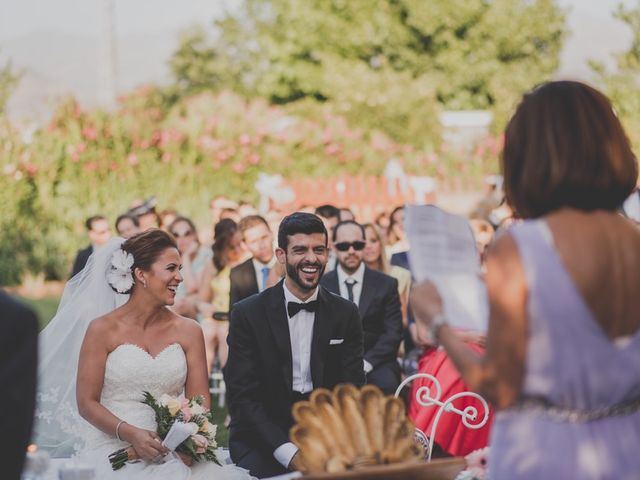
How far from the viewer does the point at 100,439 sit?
5.92 metres

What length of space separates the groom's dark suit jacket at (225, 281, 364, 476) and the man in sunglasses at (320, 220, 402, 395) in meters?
2.42

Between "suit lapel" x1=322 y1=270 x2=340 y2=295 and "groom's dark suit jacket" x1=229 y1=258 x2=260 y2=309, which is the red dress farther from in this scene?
"groom's dark suit jacket" x1=229 y1=258 x2=260 y2=309

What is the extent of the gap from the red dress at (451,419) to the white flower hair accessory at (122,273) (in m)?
1.94

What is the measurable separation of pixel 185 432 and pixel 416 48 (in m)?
28.8

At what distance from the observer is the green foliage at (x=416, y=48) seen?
31875 mm

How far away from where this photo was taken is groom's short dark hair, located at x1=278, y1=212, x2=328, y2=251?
603cm

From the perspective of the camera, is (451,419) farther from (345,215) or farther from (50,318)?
(50,318)

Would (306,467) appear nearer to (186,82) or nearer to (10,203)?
(10,203)

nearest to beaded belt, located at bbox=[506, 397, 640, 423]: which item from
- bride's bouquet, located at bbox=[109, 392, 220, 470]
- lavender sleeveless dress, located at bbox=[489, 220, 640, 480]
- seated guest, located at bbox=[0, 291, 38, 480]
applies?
lavender sleeveless dress, located at bbox=[489, 220, 640, 480]

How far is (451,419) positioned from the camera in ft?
22.0

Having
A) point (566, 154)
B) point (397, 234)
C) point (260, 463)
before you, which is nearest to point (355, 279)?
point (260, 463)

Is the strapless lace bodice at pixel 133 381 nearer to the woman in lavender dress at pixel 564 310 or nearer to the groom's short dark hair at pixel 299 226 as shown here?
the groom's short dark hair at pixel 299 226

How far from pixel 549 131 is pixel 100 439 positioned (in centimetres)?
368

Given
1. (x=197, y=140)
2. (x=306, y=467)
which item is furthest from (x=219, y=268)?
(x=197, y=140)
